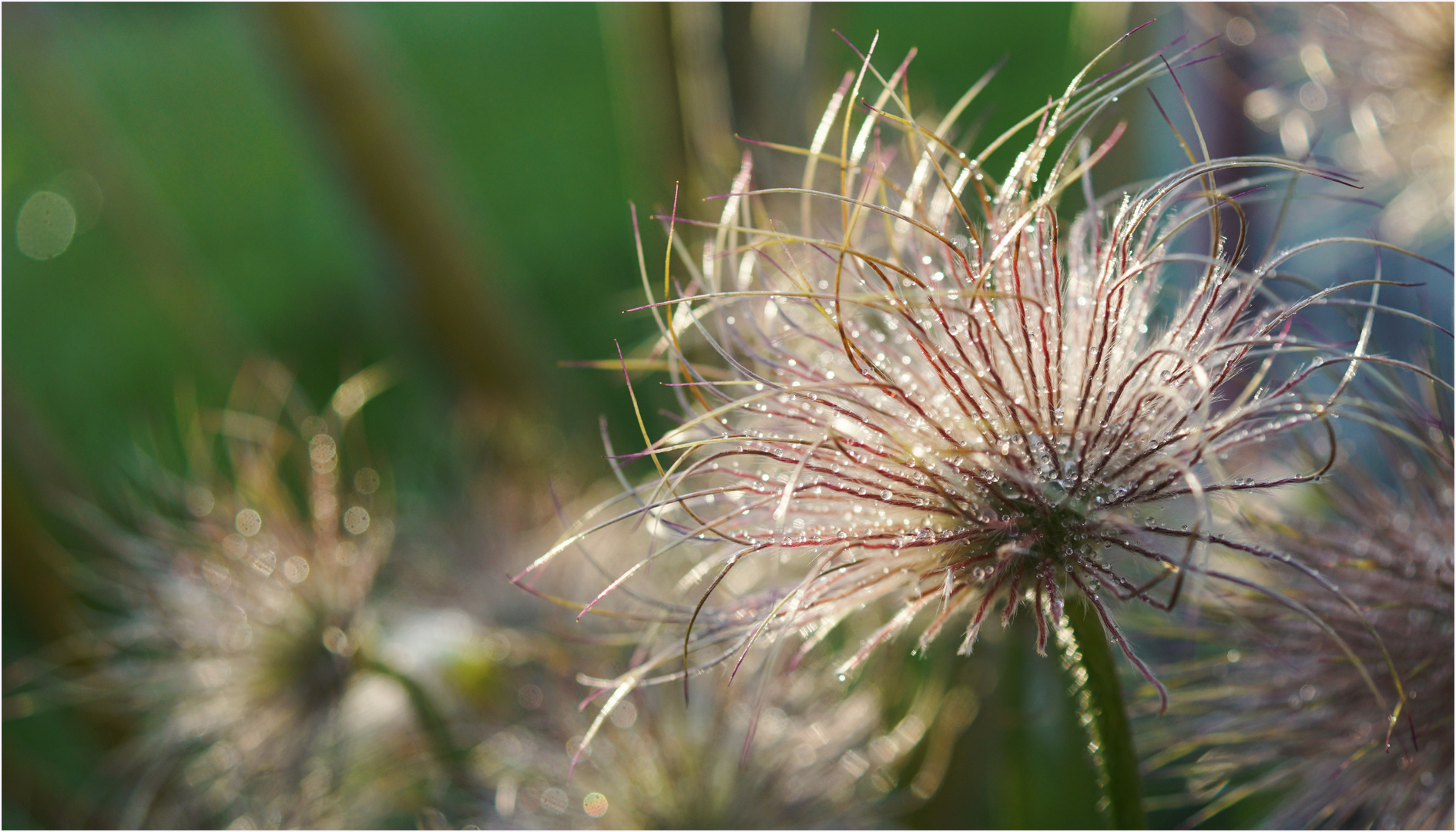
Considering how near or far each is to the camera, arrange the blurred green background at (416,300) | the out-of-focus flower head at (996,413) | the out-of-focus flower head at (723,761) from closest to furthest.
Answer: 1. the out-of-focus flower head at (996,413)
2. the out-of-focus flower head at (723,761)
3. the blurred green background at (416,300)

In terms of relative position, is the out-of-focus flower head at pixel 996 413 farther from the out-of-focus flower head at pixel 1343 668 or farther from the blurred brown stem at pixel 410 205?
the blurred brown stem at pixel 410 205

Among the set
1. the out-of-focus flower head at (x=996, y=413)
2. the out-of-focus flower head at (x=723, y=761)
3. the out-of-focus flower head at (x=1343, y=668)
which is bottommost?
the out-of-focus flower head at (x=723, y=761)

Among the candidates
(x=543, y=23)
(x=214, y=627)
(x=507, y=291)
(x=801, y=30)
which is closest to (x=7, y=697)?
(x=214, y=627)

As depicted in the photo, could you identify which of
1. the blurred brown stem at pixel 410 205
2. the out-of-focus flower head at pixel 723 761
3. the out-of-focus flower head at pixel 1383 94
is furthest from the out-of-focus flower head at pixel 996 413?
the blurred brown stem at pixel 410 205

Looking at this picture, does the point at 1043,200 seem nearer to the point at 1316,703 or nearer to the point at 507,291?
the point at 1316,703

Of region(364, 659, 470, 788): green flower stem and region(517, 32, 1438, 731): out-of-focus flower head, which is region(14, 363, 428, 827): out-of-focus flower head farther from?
region(517, 32, 1438, 731): out-of-focus flower head

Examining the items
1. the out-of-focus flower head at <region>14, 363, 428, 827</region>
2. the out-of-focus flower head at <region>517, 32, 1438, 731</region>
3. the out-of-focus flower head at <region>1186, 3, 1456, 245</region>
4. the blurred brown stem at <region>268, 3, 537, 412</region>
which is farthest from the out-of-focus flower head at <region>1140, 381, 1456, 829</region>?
the blurred brown stem at <region>268, 3, 537, 412</region>
